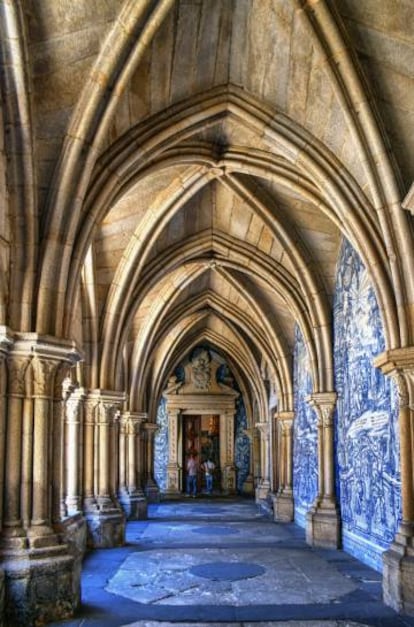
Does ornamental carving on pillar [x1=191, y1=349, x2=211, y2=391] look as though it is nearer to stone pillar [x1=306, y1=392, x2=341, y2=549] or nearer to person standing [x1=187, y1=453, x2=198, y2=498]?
person standing [x1=187, y1=453, x2=198, y2=498]

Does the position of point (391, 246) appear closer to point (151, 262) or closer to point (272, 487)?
point (151, 262)

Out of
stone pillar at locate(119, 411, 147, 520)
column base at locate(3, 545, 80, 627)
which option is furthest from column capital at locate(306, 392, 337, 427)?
column base at locate(3, 545, 80, 627)

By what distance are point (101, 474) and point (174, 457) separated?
42.7 feet

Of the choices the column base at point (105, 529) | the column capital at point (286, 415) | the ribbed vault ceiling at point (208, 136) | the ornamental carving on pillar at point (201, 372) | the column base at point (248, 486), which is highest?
the ribbed vault ceiling at point (208, 136)

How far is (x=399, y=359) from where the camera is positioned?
22.6 feet

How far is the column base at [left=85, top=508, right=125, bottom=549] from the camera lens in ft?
33.7

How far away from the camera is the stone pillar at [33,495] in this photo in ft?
19.4

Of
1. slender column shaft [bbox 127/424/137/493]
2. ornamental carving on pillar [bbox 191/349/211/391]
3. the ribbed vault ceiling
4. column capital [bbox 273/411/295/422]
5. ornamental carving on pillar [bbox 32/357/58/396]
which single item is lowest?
slender column shaft [bbox 127/424/137/493]

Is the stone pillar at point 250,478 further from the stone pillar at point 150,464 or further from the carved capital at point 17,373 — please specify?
the carved capital at point 17,373

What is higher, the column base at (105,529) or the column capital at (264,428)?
the column capital at (264,428)

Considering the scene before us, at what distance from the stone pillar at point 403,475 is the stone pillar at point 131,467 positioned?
8.87m

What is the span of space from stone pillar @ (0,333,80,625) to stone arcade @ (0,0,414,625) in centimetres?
2

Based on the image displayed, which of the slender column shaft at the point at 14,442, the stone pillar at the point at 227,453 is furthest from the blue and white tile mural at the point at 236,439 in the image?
the slender column shaft at the point at 14,442

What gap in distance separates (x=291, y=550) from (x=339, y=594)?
320cm
